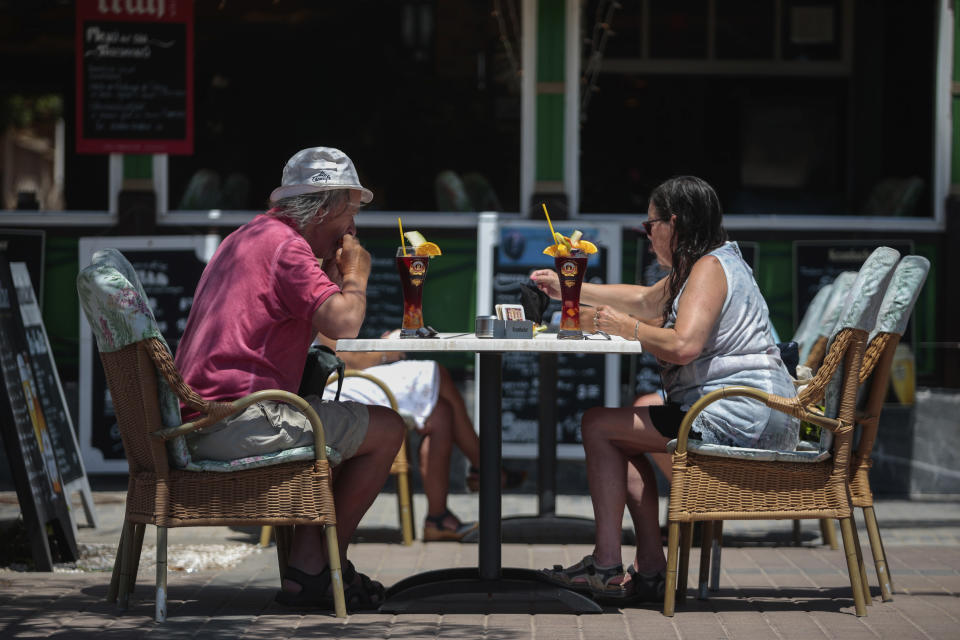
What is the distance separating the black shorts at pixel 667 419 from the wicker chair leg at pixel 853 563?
0.60 metres

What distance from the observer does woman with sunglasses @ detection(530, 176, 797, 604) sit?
426 cm

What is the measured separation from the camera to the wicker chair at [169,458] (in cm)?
399

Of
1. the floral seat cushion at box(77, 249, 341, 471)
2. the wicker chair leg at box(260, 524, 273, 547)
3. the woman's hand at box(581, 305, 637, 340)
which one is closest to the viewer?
the floral seat cushion at box(77, 249, 341, 471)

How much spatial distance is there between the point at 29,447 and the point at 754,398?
2818 millimetres

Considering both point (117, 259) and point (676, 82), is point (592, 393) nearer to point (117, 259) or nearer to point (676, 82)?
point (676, 82)

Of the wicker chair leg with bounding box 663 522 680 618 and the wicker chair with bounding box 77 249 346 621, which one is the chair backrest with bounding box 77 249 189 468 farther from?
the wicker chair leg with bounding box 663 522 680 618

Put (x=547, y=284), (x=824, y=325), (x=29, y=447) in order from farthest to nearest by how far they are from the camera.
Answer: (x=824, y=325), (x=29, y=447), (x=547, y=284)

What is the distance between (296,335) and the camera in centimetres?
428

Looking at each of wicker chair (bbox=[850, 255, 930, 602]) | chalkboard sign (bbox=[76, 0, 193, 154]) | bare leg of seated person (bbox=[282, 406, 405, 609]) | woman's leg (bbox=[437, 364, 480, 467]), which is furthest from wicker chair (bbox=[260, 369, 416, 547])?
chalkboard sign (bbox=[76, 0, 193, 154])

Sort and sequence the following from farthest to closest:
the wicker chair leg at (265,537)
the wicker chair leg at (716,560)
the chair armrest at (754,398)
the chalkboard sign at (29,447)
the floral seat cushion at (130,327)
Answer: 1. the wicker chair leg at (265,537)
2. the chalkboard sign at (29,447)
3. the wicker chair leg at (716,560)
4. the chair armrest at (754,398)
5. the floral seat cushion at (130,327)

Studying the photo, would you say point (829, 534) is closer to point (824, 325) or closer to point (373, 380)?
point (824, 325)

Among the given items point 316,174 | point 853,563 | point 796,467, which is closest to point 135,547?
point 316,174

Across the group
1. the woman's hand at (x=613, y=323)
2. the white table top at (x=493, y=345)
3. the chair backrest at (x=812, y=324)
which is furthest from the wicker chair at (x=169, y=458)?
the chair backrest at (x=812, y=324)

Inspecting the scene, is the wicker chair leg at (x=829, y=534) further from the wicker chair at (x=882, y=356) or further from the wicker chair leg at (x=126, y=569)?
the wicker chair leg at (x=126, y=569)
